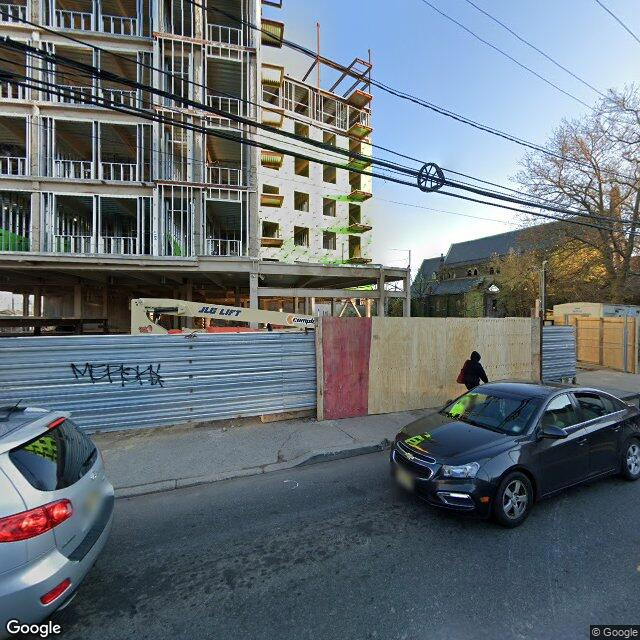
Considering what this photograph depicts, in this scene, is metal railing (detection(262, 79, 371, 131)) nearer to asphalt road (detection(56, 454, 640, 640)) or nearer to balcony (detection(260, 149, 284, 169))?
balcony (detection(260, 149, 284, 169))

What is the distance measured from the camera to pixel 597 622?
242 cm

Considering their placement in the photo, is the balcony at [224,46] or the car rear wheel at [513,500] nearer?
the car rear wheel at [513,500]

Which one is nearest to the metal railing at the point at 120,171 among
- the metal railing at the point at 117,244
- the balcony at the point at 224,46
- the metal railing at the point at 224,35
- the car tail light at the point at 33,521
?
the metal railing at the point at 117,244

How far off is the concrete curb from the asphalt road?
28 cm

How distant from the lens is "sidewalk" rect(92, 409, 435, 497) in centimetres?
481

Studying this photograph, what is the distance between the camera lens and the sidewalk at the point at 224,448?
4.81 metres

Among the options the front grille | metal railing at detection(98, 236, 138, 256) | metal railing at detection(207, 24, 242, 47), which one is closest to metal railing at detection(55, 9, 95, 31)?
metal railing at detection(207, 24, 242, 47)

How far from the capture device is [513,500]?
3627 mm

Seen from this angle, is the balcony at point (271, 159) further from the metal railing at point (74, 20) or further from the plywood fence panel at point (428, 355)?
the plywood fence panel at point (428, 355)

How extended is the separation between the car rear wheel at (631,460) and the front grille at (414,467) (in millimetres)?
3016

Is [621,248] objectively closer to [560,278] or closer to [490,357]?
[560,278]

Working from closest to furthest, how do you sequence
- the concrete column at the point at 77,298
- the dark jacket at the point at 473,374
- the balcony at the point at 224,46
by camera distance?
the dark jacket at the point at 473,374 < the balcony at the point at 224,46 < the concrete column at the point at 77,298

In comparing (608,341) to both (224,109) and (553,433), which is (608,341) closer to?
(553,433)

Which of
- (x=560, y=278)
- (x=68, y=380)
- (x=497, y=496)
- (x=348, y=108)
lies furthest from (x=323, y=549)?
(x=348, y=108)
